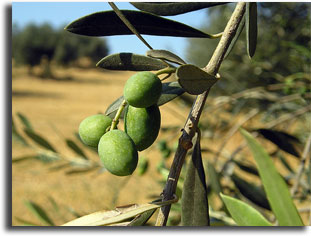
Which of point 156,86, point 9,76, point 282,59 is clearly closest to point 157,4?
point 156,86

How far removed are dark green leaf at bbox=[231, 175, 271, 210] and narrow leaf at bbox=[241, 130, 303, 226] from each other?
1.09 feet

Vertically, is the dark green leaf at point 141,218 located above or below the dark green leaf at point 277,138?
below

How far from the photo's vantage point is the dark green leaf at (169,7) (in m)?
0.51

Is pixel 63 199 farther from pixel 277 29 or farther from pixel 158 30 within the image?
pixel 158 30

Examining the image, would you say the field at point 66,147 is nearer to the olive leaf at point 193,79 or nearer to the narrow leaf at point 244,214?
the narrow leaf at point 244,214

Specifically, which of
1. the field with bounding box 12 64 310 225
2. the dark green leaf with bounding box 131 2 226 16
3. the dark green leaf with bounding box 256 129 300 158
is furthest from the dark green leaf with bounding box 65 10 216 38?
the field with bounding box 12 64 310 225

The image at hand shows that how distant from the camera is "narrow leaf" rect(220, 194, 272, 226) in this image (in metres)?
0.50

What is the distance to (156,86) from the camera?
0.36 metres

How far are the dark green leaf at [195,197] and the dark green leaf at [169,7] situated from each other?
0.18 metres

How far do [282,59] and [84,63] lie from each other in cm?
1259

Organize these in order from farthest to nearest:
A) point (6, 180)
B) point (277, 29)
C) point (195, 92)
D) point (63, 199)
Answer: point (63, 199), point (277, 29), point (6, 180), point (195, 92)

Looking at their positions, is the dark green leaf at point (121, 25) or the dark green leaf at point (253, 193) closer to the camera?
the dark green leaf at point (121, 25)

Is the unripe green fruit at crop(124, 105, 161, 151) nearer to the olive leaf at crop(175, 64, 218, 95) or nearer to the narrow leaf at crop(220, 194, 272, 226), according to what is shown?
the olive leaf at crop(175, 64, 218, 95)

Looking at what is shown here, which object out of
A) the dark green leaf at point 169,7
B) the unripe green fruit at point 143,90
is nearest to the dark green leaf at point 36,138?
the dark green leaf at point 169,7
